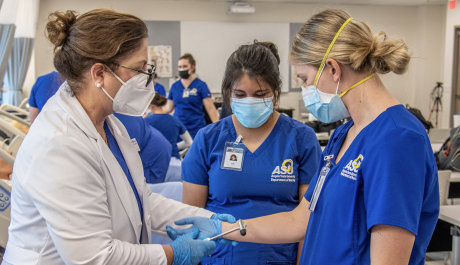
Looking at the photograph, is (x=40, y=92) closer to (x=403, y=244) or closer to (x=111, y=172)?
(x=111, y=172)

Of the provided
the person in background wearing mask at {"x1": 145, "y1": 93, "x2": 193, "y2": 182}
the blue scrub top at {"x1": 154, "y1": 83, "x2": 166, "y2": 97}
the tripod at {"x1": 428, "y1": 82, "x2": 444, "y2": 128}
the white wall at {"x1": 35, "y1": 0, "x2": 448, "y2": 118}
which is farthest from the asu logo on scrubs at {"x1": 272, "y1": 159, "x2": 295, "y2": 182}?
the tripod at {"x1": 428, "y1": 82, "x2": 444, "y2": 128}

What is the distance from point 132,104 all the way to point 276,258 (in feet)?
2.64

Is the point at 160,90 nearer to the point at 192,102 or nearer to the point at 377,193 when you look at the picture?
the point at 192,102

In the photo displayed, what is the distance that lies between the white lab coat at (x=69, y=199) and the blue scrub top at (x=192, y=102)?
3.63 metres

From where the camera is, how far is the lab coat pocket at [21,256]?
0.95m

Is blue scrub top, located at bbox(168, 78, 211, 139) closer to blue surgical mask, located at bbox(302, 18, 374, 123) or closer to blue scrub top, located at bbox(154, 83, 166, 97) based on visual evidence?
blue scrub top, located at bbox(154, 83, 166, 97)

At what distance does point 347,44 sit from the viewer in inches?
39.3

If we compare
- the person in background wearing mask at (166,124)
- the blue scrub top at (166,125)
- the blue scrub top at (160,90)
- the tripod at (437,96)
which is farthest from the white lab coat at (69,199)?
the tripod at (437,96)

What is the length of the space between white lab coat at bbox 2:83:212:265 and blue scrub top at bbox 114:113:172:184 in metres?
1.57

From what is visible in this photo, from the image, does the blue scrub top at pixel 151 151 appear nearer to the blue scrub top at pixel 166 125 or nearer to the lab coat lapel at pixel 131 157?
the blue scrub top at pixel 166 125

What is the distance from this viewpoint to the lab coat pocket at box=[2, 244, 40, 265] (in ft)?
3.13

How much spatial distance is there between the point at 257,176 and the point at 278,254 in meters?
0.32

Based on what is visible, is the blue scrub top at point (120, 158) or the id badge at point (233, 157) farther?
the id badge at point (233, 157)

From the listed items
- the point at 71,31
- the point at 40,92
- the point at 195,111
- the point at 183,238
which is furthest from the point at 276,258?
the point at 195,111
